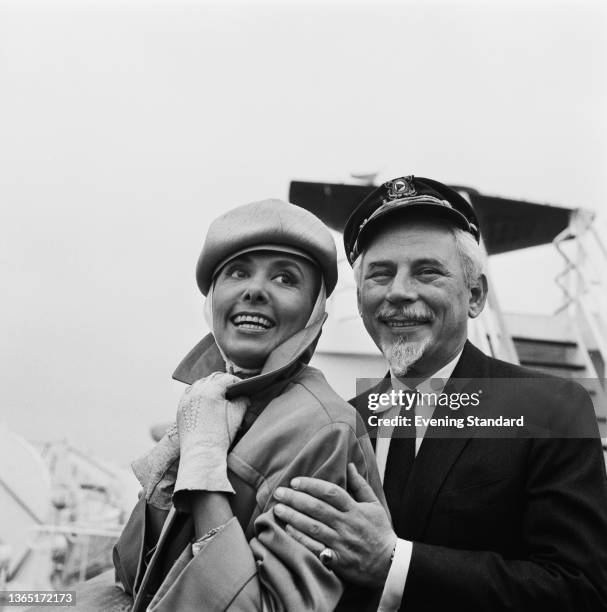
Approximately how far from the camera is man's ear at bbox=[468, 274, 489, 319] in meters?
2.05

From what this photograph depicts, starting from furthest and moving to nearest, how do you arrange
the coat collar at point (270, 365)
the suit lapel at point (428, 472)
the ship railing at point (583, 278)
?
the ship railing at point (583, 278) < the suit lapel at point (428, 472) < the coat collar at point (270, 365)

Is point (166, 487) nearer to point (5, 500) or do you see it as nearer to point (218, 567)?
point (218, 567)

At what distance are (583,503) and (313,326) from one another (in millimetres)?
773

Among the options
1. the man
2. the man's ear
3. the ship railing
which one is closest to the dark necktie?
the man

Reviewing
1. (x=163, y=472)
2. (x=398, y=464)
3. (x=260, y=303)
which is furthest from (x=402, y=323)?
(x=163, y=472)

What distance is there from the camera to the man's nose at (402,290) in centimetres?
192

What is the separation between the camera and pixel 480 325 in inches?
140

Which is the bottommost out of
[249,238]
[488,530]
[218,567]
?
[218,567]

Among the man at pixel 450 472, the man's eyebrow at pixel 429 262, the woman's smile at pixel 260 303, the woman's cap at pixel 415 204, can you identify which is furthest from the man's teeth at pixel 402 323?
the woman's smile at pixel 260 303

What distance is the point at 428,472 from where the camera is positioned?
1.79 metres

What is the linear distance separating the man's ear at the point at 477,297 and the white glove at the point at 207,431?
842 mm

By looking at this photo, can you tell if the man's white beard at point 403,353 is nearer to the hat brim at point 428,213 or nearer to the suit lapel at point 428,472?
the suit lapel at point 428,472

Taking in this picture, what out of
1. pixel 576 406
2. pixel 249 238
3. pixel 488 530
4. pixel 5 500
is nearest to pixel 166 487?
pixel 249 238

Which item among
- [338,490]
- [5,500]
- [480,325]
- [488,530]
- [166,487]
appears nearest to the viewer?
[338,490]
